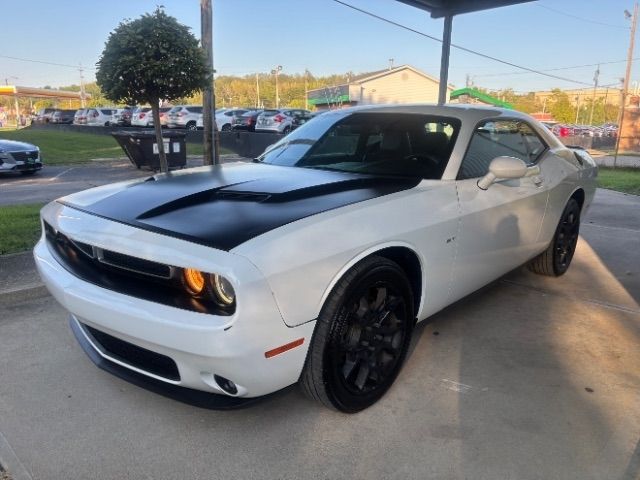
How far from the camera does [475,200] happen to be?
3.25 meters

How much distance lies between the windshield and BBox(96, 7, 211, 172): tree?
302 cm

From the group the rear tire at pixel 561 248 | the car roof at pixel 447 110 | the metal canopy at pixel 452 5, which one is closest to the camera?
the car roof at pixel 447 110

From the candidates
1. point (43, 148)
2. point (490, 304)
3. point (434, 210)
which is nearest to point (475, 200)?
point (434, 210)


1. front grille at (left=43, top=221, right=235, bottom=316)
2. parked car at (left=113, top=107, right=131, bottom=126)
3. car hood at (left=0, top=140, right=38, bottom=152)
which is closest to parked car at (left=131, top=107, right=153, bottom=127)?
parked car at (left=113, top=107, right=131, bottom=126)

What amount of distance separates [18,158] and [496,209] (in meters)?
12.1

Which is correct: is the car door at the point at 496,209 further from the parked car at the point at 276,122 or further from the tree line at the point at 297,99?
the tree line at the point at 297,99

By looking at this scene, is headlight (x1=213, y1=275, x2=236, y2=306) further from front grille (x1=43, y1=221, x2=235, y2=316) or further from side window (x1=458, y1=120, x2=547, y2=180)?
side window (x1=458, y1=120, x2=547, y2=180)

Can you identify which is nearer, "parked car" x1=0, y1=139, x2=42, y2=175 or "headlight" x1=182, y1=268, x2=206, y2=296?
"headlight" x1=182, y1=268, x2=206, y2=296

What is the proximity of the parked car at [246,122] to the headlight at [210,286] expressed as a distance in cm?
2619

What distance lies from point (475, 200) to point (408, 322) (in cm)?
93

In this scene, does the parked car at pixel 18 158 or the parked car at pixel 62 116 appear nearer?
the parked car at pixel 18 158

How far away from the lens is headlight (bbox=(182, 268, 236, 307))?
2.08 m

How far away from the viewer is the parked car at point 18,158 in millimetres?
12055

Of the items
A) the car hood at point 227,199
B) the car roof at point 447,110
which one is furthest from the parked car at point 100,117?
the car hood at point 227,199
